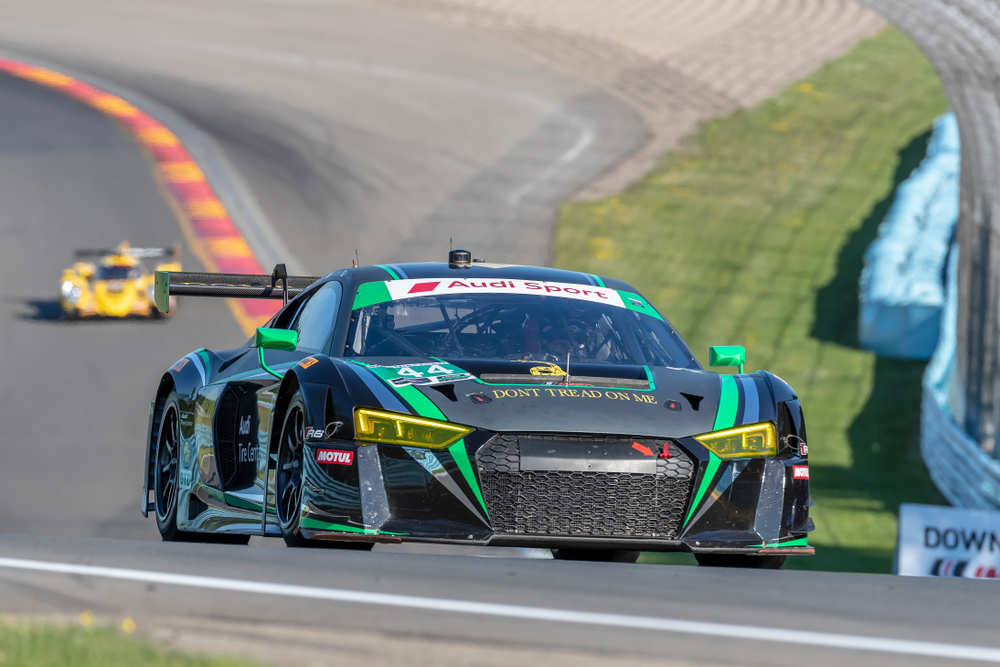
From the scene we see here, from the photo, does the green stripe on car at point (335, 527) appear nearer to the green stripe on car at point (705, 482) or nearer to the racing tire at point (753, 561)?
the green stripe on car at point (705, 482)

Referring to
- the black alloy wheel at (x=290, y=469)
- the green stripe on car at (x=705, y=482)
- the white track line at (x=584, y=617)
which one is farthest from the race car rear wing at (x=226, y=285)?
the white track line at (x=584, y=617)

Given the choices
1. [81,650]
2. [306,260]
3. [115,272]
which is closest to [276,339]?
[81,650]

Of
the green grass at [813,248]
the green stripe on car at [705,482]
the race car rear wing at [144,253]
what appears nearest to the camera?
the green stripe on car at [705,482]

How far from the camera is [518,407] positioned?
4.99 metres

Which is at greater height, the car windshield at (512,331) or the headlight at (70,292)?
the car windshield at (512,331)

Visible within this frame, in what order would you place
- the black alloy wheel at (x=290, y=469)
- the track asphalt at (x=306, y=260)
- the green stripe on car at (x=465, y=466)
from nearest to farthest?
the track asphalt at (x=306, y=260), the green stripe on car at (x=465, y=466), the black alloy wheel at (x=290, y=469)

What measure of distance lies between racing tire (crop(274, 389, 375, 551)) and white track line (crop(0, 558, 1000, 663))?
0.88 metres

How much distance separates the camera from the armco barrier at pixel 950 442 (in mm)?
14242

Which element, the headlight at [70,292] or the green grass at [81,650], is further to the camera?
the headlight at [70,292]

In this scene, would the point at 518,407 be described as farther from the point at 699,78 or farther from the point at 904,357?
the point at 699,78

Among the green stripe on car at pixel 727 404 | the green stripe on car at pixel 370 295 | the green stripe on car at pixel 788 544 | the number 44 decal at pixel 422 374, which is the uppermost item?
the green stripe on car at pixel 370 295

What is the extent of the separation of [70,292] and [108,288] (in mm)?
555

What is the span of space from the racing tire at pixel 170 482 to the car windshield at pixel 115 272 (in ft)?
43.8

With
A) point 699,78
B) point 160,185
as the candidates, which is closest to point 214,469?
point 160,185
